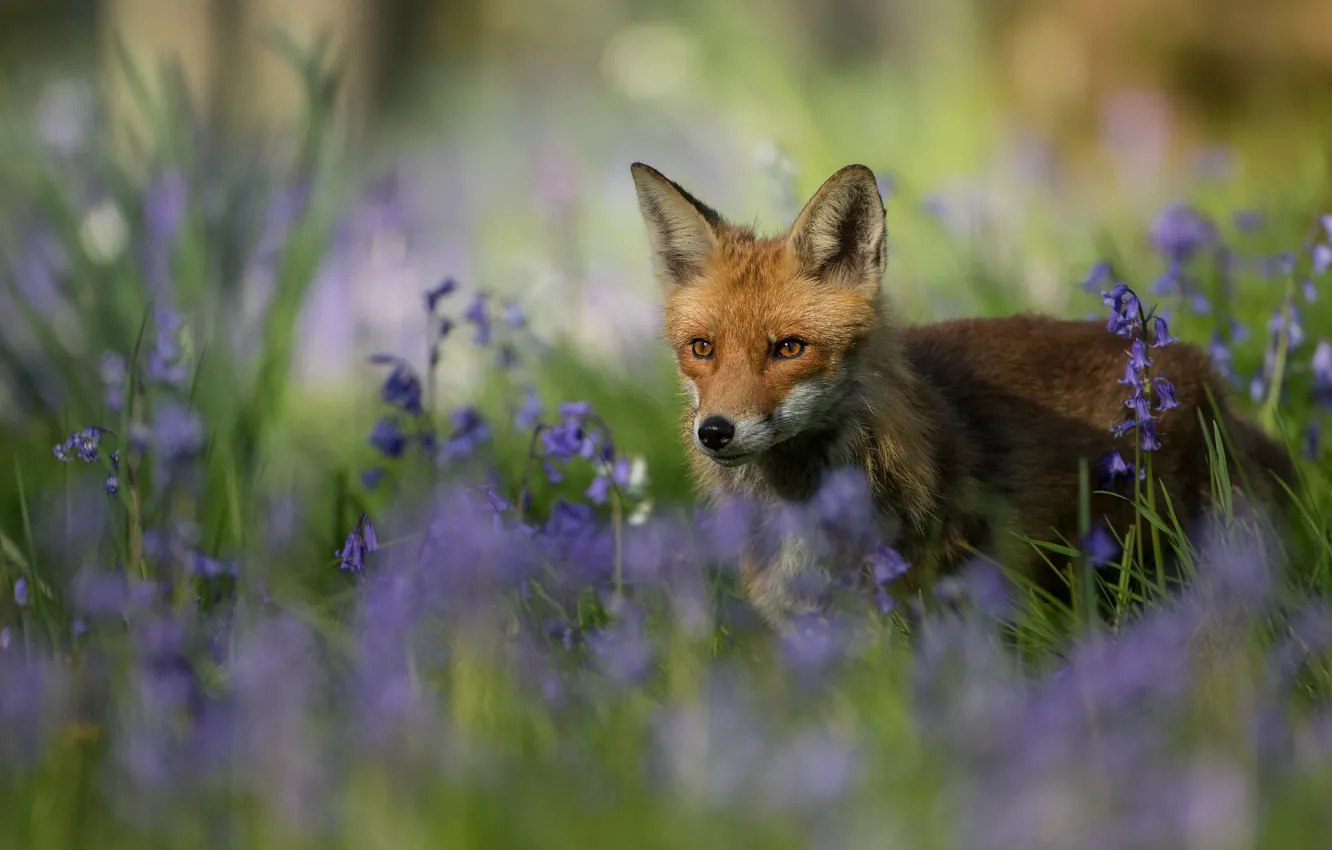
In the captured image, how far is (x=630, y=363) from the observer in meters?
5.91

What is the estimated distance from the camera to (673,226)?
410cm

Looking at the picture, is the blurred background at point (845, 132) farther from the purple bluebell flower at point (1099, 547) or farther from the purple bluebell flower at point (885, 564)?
the purple bluebell flower at point (885, 564)

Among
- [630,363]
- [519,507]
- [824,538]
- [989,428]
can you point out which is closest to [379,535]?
[519,507]

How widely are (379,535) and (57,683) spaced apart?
140 cm

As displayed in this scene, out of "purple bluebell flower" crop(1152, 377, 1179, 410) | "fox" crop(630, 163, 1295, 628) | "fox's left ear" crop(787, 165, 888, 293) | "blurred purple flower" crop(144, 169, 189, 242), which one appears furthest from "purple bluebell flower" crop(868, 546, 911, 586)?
"blurred purple flower" crop(144, 169, 189, 242)

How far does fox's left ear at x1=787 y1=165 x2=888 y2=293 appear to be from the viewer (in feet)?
12.4

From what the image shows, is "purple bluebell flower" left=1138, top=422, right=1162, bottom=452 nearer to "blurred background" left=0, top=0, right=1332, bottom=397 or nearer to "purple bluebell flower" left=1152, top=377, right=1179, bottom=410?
"purple bluebell flower" left=1152, top=377, right=1179, bottom=410

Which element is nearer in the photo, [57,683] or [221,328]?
[57,683]

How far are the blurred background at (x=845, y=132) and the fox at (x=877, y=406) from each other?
115 cm

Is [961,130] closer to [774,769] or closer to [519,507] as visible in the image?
[519,507]

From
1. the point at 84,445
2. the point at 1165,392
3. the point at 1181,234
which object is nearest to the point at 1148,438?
the point at 1165,392

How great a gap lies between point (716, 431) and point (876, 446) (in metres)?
0.52

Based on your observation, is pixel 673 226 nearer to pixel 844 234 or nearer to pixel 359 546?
pixel 844 234

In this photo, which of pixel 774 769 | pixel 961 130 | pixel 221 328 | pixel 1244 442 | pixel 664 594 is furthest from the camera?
pixel 961 130
